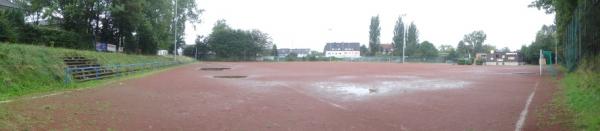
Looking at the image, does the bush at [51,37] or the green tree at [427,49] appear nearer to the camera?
the bush at [51,37]

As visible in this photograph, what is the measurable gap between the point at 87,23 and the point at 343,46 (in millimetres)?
100507

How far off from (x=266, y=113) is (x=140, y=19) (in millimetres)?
28047

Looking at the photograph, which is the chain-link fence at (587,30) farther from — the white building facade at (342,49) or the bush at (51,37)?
the white building facade at (342,49)

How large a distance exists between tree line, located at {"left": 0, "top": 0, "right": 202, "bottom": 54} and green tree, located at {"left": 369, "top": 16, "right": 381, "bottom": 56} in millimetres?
67706

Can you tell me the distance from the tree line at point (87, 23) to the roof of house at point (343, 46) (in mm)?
89978

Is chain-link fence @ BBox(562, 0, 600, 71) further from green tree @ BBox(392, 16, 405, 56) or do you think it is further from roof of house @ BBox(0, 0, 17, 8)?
green tree @ BBox(392, 16, 405, 56)

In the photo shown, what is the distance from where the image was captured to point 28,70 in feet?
52.3

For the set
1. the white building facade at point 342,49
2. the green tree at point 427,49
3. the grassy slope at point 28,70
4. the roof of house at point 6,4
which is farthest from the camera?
the white building facade at point 342,49

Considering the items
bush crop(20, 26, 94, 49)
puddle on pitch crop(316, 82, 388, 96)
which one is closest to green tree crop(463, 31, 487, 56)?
bush crop(20, 26, 94, 49)

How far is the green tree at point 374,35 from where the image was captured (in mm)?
102500

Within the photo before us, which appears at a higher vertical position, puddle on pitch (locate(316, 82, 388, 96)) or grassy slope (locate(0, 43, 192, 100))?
grassy slope (locate(0, 43, 192, 100))

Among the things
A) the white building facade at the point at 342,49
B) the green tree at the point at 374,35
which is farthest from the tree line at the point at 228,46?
the white building facade at the point at 342,49

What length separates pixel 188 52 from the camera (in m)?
78.1

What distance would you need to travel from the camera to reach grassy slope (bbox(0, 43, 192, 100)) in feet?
45.6
